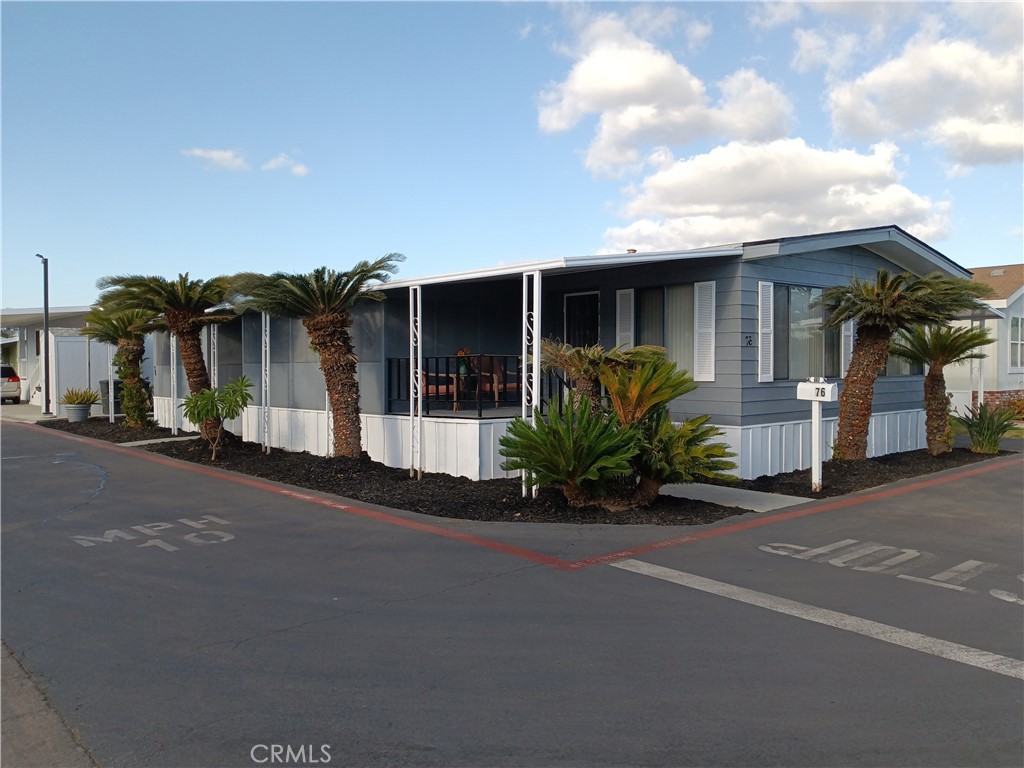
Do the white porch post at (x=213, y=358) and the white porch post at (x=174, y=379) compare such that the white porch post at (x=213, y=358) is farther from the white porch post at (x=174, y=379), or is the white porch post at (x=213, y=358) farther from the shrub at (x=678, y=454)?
the shrub at (x=678, y=454)

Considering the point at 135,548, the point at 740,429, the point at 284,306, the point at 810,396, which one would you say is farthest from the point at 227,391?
the point at 810,396

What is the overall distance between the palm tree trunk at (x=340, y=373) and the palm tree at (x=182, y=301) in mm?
3208

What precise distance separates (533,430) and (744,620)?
364 cm

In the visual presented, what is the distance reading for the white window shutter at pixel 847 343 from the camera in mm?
13141

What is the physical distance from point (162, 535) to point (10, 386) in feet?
102

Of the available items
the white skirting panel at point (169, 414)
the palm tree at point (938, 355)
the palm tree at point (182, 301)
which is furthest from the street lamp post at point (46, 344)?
the palm tree at point (938, 355)

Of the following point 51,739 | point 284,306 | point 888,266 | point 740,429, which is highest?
point 888,266

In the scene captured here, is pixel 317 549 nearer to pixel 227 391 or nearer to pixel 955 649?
pixel 955 649

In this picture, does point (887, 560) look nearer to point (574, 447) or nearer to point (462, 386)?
point (574, 447)

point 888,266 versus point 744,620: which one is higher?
point 888,266

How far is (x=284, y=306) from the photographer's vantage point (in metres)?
11.6

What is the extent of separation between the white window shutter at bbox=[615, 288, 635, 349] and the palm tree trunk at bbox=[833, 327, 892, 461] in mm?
3363

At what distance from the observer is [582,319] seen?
13.4 meters

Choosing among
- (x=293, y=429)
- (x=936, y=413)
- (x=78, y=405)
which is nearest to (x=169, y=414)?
(x=78, y=405)
